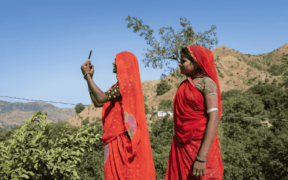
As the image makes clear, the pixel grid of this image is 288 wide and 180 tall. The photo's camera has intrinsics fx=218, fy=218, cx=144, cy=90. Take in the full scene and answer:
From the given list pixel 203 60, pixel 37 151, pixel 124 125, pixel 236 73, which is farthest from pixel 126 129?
pixel 236 73

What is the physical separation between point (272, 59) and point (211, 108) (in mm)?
64174

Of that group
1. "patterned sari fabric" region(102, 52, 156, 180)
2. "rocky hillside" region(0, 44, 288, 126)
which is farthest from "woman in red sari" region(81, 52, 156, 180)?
"rocky hillside" region(0, 44, 288, 126)

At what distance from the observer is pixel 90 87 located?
2188 mm

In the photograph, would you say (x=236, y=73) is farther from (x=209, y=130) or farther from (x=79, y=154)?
(x=209, y=130)

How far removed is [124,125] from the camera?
7.18 feet

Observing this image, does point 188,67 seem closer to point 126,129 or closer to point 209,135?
point 209,135

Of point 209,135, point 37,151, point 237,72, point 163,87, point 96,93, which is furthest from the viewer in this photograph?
point 237,72

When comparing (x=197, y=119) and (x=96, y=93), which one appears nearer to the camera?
(x=197, y=119)

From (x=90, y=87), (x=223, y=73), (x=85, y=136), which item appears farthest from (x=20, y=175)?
(x=223, y=73)

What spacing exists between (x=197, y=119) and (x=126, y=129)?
717 millimetres

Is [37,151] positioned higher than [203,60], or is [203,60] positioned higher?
[203,60]

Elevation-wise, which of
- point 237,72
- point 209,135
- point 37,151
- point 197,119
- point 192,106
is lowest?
point 37,151

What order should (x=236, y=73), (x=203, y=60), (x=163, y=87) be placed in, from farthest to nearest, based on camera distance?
1. (x=236, y=73)
2. (x=163, y=87)
3. (x=203, y=60)

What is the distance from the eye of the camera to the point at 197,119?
185 centimetres
